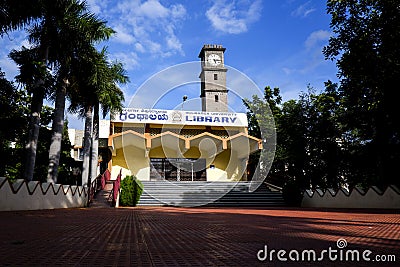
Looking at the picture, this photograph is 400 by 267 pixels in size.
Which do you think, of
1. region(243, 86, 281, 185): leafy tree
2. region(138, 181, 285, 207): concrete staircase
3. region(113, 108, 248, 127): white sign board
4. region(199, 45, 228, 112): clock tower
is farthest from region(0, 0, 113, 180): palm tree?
region(199, 45, 228, 112): clock tower

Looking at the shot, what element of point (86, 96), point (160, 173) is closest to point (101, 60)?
point (86, 96)


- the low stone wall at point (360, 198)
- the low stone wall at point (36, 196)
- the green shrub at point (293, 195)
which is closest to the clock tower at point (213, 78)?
the green shrub at point (293, 195)

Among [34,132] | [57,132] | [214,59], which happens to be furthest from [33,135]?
[214,59]

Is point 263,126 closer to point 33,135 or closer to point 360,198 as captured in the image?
point 360,198

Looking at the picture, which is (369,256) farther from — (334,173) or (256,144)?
(256,144)

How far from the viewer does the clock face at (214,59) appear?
3817 cm

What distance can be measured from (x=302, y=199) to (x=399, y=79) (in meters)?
8.26

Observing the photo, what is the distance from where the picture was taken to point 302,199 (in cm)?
1712

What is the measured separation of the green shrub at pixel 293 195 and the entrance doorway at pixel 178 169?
923 cm

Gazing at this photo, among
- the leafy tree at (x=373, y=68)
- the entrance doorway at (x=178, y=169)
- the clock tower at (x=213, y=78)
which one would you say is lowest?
the entrance doorway at (x=178, y=169)

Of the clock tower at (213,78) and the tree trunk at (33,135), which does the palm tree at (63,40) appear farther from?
the clock tower at (213,78)

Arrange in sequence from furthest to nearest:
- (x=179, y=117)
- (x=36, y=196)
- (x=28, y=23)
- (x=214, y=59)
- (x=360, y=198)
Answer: (x=214, y=59) < (x=179, y=117) < (x=360, y=198) < (x=28, y=23) < (x=36, y=196)

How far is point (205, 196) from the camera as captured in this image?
18.2 m

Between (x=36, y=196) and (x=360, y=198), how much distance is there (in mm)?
13142
